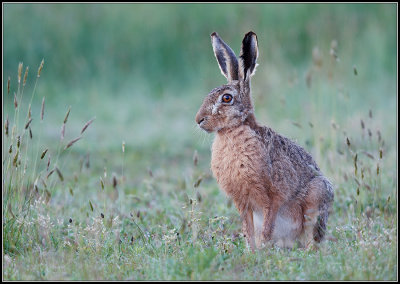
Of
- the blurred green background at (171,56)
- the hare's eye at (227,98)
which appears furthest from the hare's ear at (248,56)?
the blurred green background at (171,56)

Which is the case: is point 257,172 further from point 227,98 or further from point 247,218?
point 227,98

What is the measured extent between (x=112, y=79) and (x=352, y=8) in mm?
5832

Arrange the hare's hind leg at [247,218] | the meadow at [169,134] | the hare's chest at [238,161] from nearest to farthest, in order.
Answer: the meadow at [169,134]
the hare's chest at [238,161]
the hare's hind leg at [247,218]

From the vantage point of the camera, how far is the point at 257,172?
17.1 feet

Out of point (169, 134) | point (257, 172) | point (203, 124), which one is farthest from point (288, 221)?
point (169, 134)

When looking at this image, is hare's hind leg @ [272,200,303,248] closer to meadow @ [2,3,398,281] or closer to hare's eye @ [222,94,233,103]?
meadow @ [2,3,398,281]

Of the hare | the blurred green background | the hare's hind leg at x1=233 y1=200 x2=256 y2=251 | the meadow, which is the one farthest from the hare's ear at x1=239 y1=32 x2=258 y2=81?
the blurred green background

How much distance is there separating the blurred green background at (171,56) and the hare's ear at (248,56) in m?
6.02

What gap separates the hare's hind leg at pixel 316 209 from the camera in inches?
Answer: 212

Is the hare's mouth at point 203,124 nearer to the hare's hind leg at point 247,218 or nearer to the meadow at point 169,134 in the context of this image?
the meadow at point 169,134

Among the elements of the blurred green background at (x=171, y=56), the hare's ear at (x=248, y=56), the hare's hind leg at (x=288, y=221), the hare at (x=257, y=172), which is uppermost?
the blurred green background at (x=171, y=56)

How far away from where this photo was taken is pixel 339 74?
504 inches

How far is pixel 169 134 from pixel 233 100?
20.5 feet

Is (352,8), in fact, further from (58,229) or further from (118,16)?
(58,229)
